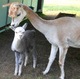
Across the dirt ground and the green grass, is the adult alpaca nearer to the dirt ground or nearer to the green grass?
the dirt ground

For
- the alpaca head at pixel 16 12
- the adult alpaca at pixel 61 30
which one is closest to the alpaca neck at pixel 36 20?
the adult alpaca at pixel 61 30

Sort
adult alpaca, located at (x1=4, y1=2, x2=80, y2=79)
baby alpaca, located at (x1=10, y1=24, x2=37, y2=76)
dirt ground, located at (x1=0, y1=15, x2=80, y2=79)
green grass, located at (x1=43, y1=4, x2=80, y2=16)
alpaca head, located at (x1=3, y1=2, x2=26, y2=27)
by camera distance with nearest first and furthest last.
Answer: alpaca head, located at (x1=3, y1=2, x2=26, y2=27)
baby alpaca, located at (x1=10, y1=24, x2=37, y2=76)
adult alpaca, located at (x1=4, y1=2, x2=80, y2=79)
dirt ground, located at (x1=0, y1=15, x2=80, y2=79)
green grass, located at (x1=43, y1=4, x2=80, y2=16)

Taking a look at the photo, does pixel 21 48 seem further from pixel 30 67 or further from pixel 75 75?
pixel 75 75

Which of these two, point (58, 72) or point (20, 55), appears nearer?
point (20, 55)

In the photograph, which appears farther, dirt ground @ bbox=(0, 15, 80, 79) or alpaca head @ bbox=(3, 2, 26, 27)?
dirt ground @ bbox=(0, 15, 80, 79)

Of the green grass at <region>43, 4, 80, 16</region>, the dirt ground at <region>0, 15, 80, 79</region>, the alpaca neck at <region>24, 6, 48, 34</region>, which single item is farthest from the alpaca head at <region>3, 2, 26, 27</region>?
the green grass at <region>43, 4, 80, 16</region>

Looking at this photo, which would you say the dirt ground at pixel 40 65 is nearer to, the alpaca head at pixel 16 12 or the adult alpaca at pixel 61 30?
the adult alpaca at pixel 61 30

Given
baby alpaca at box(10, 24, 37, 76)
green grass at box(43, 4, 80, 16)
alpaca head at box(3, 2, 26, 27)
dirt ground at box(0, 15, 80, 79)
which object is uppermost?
alpaca head at box(3, 2, 26, 27)

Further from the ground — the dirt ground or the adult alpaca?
the adult alpaca

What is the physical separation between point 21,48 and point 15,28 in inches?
18.2

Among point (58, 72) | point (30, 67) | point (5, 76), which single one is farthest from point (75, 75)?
point (5, 76)

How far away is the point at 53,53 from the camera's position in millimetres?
5516

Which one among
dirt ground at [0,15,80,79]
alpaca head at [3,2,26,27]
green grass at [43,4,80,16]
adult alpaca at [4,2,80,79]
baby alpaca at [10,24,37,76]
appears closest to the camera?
alpaca head at [3,2,26,27]

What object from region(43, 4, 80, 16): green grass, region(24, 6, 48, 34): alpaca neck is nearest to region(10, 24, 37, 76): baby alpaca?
region(24, 6, 48, 34): alpaca neck
